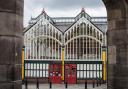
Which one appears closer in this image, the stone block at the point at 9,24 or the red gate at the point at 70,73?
the stone block at the point at 9,24

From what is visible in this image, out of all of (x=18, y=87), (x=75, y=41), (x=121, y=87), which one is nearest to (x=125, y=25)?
(x=121, y=87)

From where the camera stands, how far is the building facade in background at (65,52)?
48812mm

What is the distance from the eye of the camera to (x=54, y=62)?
4981cm

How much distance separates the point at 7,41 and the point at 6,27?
35 centimetres

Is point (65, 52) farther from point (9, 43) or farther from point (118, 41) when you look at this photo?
point (9, 43)

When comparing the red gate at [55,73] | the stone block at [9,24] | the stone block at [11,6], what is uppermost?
the stone block at [11,6]

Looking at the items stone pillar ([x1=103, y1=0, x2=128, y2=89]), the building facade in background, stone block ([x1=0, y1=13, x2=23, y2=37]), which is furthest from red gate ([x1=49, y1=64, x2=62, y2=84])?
stone block ([x1=0, y1=13, x2=23, y2=37])

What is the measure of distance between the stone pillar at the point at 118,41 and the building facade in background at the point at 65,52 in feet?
104

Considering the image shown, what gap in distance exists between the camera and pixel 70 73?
4888cm

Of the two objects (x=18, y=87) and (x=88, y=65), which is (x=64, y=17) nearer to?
(x=88, y=65)

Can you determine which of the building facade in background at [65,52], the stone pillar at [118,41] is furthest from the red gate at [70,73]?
the stone pillar at [118,41]

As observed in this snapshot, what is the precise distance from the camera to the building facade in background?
160 ft

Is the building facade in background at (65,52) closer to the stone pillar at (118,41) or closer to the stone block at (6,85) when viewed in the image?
the stone pillar at (118,41)

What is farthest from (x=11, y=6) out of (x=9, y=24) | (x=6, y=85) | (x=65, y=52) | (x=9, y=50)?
(x=65, y=52)
